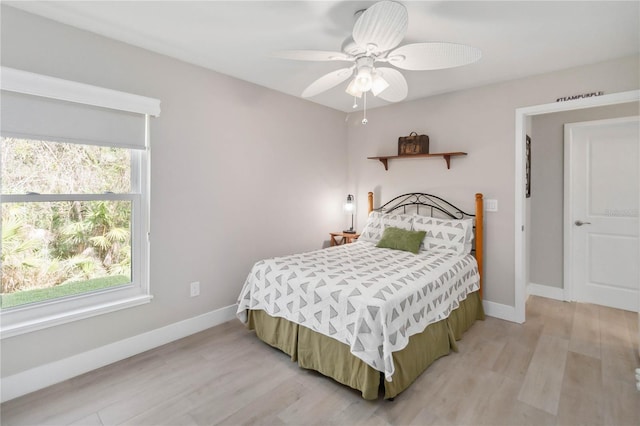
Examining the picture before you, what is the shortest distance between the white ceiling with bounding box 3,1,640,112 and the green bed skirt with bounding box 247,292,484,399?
1.95 m

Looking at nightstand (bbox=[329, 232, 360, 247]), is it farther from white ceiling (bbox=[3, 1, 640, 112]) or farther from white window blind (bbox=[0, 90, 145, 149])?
white window blind (bbox=[0, 90, 145, 149])

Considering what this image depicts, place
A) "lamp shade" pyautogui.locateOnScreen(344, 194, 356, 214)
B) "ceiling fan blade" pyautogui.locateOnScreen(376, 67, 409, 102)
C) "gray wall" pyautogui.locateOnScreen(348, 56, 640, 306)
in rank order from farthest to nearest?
"lamp shade" pyautogui.locateOnScreen(344, 194, 356, 214) < "gray wall" pyautogui.locateOnScreen(348, 56, 640, 306) < "ceiling fan blade" pyautogui.locateOnScreen(376, 67, 409, 102)

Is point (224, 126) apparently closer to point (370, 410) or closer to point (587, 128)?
point (370, 410)

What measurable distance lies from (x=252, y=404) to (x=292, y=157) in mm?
2667

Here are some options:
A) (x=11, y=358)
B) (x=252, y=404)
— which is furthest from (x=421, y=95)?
(x=11, y=358)

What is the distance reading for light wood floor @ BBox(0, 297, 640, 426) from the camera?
74.3 inches

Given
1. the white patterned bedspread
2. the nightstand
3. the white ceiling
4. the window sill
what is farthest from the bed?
the white ceiling

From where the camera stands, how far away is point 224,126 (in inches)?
126

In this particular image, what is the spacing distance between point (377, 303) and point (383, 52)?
1.60m

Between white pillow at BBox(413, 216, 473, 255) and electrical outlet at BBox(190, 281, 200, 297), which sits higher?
white pillow at BBox(413, 216, 473, 255)

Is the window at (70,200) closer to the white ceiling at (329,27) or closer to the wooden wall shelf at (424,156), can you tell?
the white ceiling at (329,27)

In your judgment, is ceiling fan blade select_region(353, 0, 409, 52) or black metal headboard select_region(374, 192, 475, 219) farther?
black metal headboard select_region(374, 192, 475, 219)

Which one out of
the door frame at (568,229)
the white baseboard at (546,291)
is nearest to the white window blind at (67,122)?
the door frame at (568,229)

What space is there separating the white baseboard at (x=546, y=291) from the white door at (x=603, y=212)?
0.10 meters
